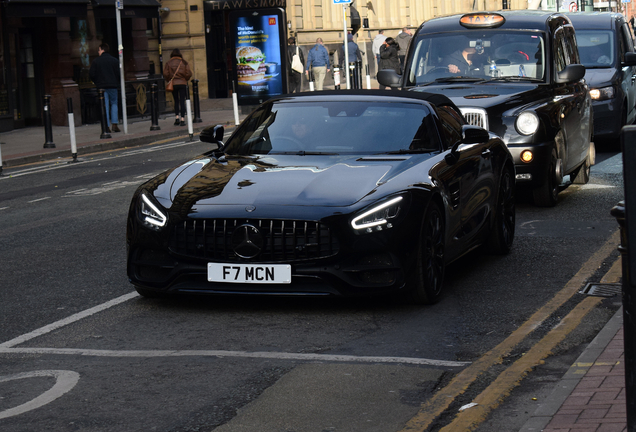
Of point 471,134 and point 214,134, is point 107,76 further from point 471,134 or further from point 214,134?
point 471,134

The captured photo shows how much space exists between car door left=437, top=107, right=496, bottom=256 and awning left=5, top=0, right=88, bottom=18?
759 inches

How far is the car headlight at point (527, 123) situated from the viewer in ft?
35.7

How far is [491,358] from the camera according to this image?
5660 millimetres

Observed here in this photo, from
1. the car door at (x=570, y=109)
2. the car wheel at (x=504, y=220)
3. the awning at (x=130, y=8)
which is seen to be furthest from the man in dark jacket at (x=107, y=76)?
the car wheel at (x=504, y=220)

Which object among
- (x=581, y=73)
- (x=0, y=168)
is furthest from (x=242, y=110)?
(x=581, y=73)

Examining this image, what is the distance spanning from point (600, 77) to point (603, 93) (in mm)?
354

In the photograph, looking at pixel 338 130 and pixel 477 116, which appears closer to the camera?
pixel 338 130

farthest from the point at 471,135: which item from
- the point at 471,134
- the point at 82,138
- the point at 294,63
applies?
the point at 294,63

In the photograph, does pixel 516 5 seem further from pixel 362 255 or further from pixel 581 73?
pixel 362 255

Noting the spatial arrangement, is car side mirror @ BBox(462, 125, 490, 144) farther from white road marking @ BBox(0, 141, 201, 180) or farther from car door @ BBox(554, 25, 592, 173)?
white road marking @ BBox(0, 141, 201, 180)

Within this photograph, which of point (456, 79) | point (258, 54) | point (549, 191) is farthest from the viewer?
point (258, 54)

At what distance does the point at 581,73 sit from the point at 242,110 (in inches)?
764

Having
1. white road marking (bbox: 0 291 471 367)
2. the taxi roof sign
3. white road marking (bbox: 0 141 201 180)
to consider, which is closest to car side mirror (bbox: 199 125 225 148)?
white road marking (bbox: 0 291 471 367)

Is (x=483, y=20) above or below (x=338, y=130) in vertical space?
above
